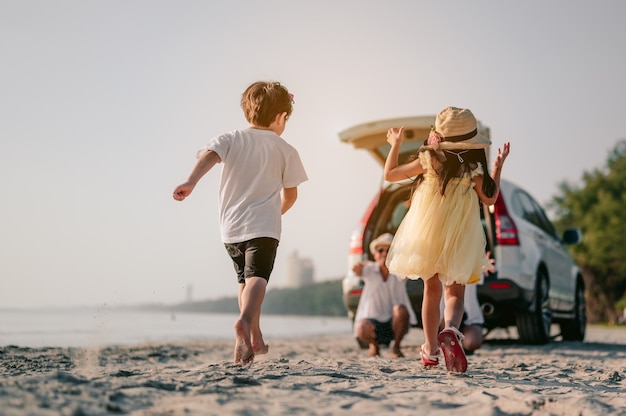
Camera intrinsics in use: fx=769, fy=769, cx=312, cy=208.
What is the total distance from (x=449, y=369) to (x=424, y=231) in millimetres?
881

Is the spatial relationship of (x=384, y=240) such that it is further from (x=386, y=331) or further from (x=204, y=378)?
(x=204, y=378)

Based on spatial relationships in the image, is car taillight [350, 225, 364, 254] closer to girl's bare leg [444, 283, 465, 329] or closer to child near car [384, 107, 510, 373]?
child near car [384, 107, 510, 373]

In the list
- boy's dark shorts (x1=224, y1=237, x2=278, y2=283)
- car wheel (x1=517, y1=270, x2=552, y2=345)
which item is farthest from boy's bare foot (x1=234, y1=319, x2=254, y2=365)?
car wheel (x1=517, y1=270, x2=552, y2=345)

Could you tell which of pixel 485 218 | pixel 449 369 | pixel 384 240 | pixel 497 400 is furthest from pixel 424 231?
pixel 485 218

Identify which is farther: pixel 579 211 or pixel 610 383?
pixel 579 211

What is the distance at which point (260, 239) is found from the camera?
4.72 m

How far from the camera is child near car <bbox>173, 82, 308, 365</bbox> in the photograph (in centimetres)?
469

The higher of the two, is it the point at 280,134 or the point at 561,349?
the point at 280,134

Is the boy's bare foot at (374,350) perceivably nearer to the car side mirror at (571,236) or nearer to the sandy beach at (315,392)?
the sandy beach at (315,392)

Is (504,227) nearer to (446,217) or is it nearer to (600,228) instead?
(446,217)

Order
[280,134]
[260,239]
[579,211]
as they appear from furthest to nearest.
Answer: [579,211], [280,134], [260,239]

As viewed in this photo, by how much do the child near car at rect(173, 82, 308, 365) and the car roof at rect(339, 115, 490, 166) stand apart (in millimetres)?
2705

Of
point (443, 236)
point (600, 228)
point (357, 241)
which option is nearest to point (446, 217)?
point (443, 236)

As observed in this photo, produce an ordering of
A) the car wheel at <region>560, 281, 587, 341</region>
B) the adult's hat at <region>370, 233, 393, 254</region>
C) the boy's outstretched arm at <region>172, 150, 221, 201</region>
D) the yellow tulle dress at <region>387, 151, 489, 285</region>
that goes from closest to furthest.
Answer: the boy's outstretched arm at <region>172, 150, 221, 201</region> < the yellow tulle dress at <region>387, 151, 489, 285</region> < the adult's hat at <region>370, 233, 393, 254</region> < the car wheel at <region>560, 281, 587, 341</region>
